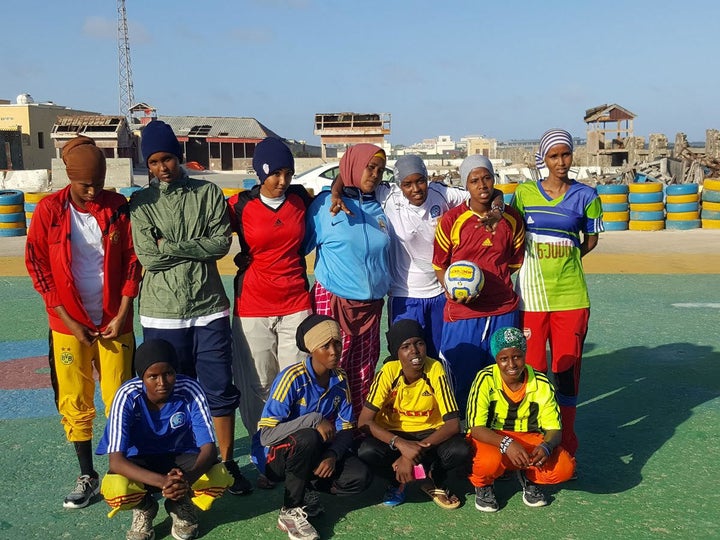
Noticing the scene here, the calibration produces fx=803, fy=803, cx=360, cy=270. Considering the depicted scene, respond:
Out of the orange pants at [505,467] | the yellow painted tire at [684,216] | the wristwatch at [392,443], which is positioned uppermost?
the yellow painted tire at [684,216]

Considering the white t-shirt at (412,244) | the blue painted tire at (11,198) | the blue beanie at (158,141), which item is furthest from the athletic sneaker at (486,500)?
the blue painted tire at (11,198)

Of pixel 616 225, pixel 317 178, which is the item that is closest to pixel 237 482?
pixel 616 225

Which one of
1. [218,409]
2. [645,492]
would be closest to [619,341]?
[645,492]

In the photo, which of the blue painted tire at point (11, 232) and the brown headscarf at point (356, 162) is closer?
the brown headscarf at point (356, 162)

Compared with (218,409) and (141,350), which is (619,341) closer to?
(218,409)

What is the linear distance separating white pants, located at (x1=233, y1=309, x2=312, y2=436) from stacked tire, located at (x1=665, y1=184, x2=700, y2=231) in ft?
47.1

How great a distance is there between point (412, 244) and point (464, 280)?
537 mm

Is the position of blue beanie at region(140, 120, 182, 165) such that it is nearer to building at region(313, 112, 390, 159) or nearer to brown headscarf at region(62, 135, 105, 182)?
brown headscarf at region(62, 135, 105, 182)

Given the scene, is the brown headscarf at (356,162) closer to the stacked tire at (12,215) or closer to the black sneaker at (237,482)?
the black sneaker at (237,482)

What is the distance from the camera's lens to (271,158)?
15.2 feet

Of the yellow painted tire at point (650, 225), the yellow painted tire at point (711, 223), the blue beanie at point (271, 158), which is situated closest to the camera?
the blue beanie at point (271, 158)

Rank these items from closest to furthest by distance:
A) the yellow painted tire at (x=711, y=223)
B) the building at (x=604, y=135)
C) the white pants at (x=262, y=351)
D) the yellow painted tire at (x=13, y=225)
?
the white pants at (x=262, y=351)
the yellow painted tire at (x=711, y=223)
the yellow painted tire at (x=13, y=225)
the building at (x=604, y=135)

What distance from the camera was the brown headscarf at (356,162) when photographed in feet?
15.5

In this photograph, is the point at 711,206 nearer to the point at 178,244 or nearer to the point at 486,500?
the point at 486,500
